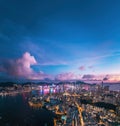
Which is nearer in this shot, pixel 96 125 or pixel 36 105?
pixel 96 125

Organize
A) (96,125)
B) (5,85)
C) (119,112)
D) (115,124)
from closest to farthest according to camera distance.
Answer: (96,125)
(115,124)
(119,112)
(5,85)

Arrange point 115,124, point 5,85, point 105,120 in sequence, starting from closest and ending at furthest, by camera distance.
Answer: point 115,124 → point 105,120 → point 5,85

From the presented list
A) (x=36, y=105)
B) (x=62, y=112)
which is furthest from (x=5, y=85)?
(x=62, y=112)

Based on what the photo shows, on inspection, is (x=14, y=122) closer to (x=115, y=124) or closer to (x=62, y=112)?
(x=62, y=112)

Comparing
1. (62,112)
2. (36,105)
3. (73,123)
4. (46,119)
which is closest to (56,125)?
(73,123)

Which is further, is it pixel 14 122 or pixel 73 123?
pixel 14 122

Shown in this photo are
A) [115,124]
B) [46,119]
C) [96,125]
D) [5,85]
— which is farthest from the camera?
[5,85]

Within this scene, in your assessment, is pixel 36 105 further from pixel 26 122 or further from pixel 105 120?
pixel 105 120

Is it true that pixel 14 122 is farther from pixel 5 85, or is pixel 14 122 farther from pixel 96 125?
pixel 5 85

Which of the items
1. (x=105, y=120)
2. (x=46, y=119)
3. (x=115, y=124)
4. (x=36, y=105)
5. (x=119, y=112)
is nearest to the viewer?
(x=115, y=124)
